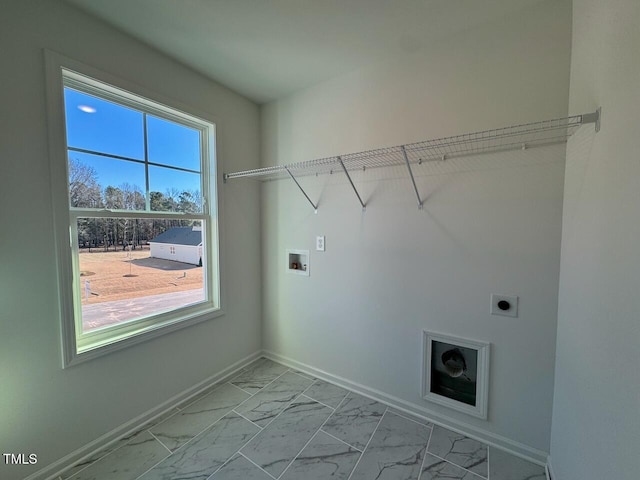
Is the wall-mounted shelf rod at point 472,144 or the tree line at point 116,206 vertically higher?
the wall-mounted shelf rod at point 472,144

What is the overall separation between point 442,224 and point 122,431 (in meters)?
2.44

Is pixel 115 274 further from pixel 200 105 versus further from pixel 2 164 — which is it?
pixel 200 105

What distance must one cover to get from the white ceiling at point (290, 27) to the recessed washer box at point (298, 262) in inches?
58.2

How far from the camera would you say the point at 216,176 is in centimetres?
220

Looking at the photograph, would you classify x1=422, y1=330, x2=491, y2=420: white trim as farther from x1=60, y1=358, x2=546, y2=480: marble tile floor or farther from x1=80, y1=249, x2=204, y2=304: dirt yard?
x1=80, y1=249, x2=204, y2=304: dirt yard

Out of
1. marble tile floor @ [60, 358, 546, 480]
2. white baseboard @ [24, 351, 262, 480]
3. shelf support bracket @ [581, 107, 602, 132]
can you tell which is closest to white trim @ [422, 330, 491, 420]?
marble tile floor @ [60, 358, 546, 480]

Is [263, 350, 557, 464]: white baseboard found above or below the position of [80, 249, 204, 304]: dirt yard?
below

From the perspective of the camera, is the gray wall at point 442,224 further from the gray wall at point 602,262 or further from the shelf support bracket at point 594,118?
the shelf support bracket at point 594,118

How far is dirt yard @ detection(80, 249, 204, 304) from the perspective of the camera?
161 centimetres

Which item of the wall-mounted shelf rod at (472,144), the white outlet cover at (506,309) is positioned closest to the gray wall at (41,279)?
the wall-mounted shelf rod at (472,144)

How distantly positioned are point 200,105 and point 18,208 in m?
1.32

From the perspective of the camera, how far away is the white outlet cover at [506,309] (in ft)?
4.90

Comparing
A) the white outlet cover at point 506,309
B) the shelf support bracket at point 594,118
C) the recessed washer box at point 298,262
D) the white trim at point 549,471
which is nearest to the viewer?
the shelf support bracket at point 594,118

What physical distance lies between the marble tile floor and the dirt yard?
90 cm
